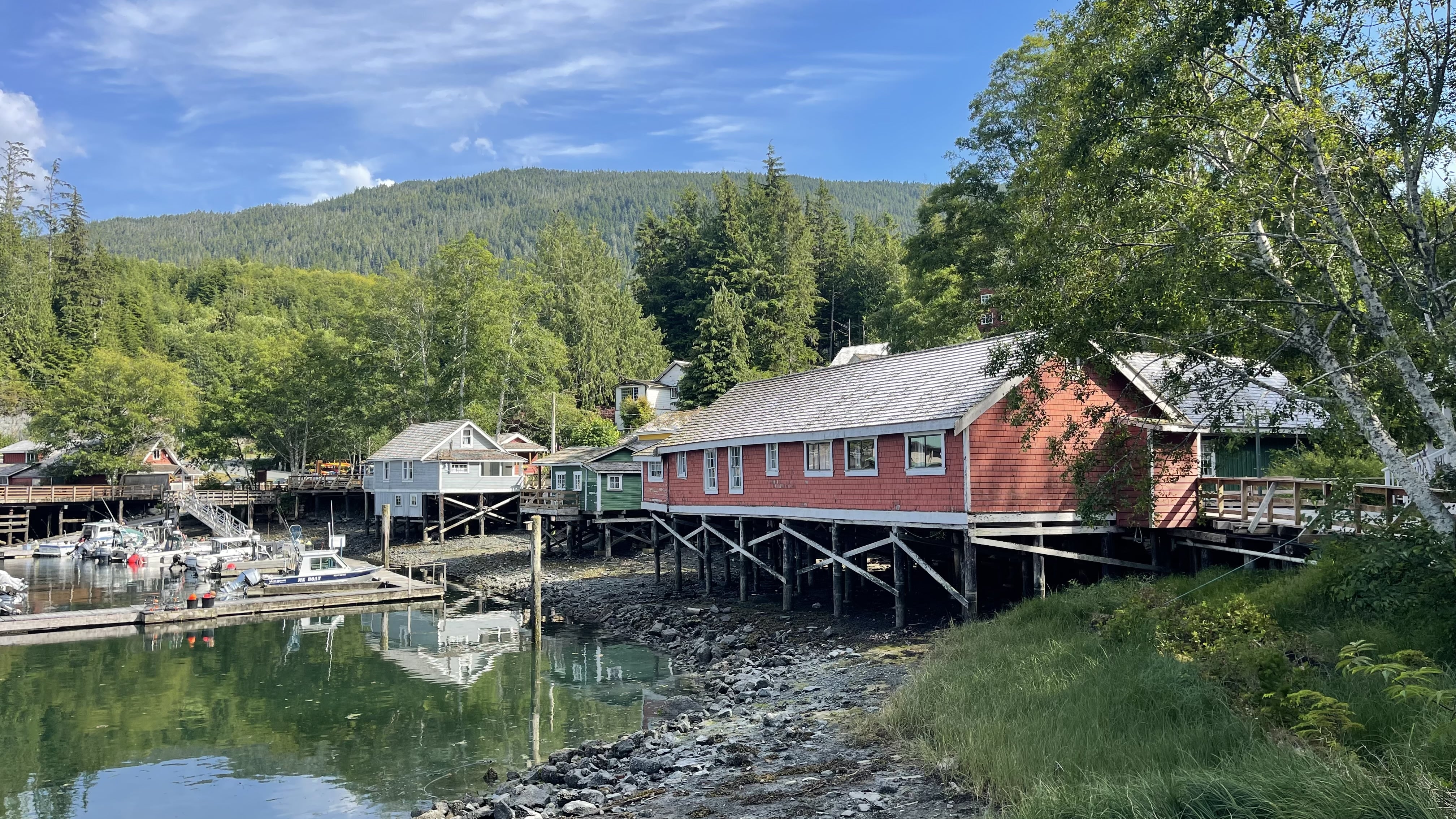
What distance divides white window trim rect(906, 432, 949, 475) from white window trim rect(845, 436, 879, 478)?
3.29 ft

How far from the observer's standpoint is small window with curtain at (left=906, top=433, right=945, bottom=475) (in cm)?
2064

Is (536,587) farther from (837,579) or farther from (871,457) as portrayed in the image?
(871,457)

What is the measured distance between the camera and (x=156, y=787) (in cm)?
1653

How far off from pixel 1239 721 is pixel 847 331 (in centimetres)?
6587

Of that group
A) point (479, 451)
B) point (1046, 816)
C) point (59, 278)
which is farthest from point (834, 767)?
point (59, 278)

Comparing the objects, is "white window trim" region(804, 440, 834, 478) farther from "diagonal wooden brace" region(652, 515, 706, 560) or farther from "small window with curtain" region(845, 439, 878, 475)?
"diagonal wooden brace" region(652, 515, 706, 560)

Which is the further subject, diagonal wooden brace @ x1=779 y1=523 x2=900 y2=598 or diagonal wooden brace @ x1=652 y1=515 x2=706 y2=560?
diagonal wooden brace @ x1=652 y1=515 x2=706 y2=560

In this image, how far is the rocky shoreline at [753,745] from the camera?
36.8 ft

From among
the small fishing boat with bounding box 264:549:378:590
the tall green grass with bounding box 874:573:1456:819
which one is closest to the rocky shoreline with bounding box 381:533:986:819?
the tall green grass with bounding box 874:573:1456:819

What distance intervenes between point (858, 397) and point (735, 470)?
5522mm

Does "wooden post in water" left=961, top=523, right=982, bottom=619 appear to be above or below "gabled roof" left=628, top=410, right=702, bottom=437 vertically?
below

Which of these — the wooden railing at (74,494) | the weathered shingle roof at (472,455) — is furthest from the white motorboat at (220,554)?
the wooden railing at (74,494)

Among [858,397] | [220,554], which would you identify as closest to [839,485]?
[858,397]

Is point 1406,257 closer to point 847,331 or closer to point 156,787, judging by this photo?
point 156,787
